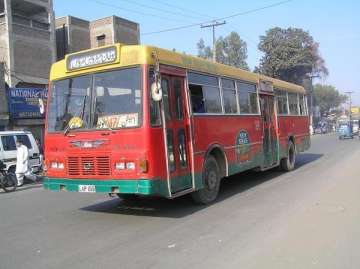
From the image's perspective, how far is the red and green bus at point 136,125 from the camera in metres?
7.99

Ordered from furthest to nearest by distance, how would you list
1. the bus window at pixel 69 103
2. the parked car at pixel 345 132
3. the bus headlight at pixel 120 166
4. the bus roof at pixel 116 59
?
the parked car at pixel 345 132 → the bus window at pixel 69 103 → the bus roof at pixel 116 59 → the bus headlight at pixel 120 166

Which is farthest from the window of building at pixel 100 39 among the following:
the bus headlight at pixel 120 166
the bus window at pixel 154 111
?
the bus headlight at pixel 120 166

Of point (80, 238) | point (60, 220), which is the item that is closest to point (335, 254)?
point (80, 238)

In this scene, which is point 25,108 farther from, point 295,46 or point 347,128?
point 295,46

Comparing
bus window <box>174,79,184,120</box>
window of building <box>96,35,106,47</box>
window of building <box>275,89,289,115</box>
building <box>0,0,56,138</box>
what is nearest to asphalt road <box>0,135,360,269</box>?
bus window <box>174,79,184,120</box>

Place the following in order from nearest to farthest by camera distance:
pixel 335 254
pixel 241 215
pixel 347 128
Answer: pixel 335 254 → pixel 241 215 → pixel 347 128

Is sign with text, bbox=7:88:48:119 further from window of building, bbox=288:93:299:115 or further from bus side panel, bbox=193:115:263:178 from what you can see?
bus side panel, bbox=193:115:263:178

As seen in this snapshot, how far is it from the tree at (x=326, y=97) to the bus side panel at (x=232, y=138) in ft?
306

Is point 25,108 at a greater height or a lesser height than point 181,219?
greater

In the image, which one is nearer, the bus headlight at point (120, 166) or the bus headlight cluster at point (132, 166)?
the bus headlight cluster at point (132, 166)

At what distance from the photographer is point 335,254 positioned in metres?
5.93

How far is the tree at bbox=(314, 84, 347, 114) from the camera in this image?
104 meters

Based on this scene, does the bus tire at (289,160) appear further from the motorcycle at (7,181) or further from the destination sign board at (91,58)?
the destination sign board at (91,58)

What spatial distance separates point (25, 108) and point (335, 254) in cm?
2422
